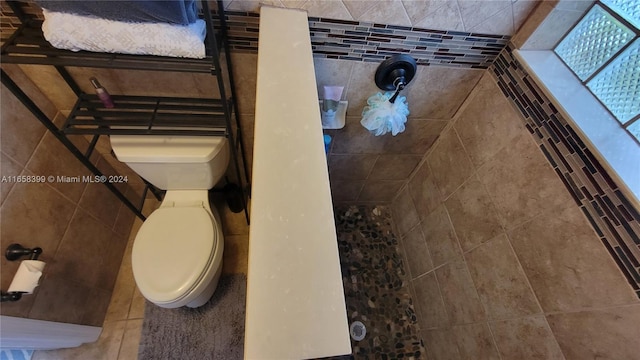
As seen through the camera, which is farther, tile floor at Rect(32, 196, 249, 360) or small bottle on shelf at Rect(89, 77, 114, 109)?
tile floor at Rect(32, 196, 249, 360)

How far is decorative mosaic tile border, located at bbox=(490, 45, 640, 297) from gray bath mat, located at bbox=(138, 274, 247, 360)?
1460mm

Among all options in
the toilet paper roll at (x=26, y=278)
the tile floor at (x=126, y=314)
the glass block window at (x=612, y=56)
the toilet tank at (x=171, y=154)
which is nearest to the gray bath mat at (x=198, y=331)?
the tile floor at (x=126, y=314)

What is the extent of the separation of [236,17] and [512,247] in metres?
1.17

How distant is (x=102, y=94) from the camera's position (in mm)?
984

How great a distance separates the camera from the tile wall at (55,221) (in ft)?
3.09

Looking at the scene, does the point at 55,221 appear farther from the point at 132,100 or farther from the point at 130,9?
the point at 130,9

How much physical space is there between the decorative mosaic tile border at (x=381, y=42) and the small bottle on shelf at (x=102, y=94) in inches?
19.6

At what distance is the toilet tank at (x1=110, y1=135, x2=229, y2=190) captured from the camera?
1045 mm

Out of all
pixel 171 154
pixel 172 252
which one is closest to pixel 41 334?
pixel 172 252

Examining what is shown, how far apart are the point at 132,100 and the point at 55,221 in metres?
0.59

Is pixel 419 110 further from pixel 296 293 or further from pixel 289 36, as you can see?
pixel 296 293

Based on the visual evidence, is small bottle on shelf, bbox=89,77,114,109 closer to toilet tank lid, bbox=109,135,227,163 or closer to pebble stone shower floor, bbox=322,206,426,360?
toilet tank lid, bbox=109,135,227,163

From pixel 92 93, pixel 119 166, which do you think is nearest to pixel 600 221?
pixel 92 93

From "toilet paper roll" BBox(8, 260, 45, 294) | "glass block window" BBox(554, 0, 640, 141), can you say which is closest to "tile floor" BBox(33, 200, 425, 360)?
"toilet paper roll" BBox(8, 260, 45, 294)
